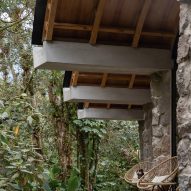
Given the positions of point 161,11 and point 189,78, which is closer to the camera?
point 189,78

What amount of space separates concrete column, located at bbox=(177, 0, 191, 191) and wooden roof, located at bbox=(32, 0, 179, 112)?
6.23 feet

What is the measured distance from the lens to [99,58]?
4906 millimetres

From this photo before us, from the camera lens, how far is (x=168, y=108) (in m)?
5.18

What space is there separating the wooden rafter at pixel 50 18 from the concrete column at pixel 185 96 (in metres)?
1.99

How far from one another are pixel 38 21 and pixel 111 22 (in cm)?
92

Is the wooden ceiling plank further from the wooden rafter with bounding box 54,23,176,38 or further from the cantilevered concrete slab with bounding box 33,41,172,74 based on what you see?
the wooden rafter with bounding box 54,23,176,38

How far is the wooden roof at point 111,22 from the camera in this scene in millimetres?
4609

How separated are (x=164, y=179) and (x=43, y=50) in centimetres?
209

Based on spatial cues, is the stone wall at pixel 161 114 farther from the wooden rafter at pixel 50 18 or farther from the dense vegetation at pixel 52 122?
the dense vegetation at pixel 52 122

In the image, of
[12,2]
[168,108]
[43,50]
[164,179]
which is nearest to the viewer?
[164,179]

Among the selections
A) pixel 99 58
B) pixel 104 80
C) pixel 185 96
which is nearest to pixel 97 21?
pixel 99 58

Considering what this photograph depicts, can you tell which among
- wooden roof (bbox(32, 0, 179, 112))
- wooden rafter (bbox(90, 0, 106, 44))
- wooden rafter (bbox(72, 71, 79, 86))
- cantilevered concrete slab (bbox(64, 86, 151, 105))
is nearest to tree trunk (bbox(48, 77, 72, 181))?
cantilevered concrete slab (bbox(64, 86, 151, 105))

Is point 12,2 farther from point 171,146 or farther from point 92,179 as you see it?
point 171,146

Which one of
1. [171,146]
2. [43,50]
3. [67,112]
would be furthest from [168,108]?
[67,112]
